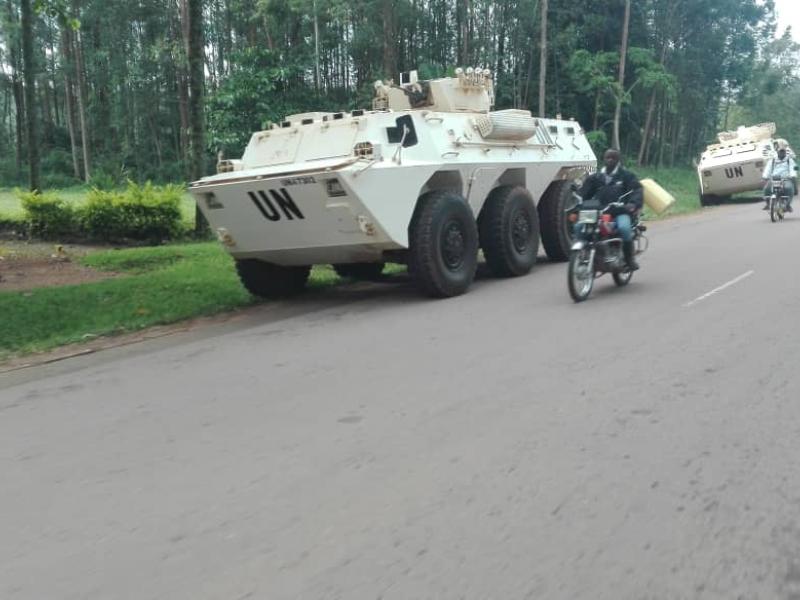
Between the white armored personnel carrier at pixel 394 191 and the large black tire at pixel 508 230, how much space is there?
2 centimetres

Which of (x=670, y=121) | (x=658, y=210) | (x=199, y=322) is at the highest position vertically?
(x=670, y=121)

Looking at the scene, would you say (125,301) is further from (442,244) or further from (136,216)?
(136,216)

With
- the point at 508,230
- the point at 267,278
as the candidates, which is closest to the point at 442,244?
the point at 508,230

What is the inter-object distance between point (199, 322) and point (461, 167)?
3.75 meters

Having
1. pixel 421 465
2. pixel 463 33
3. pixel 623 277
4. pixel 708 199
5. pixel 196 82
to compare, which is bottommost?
pixel 421 465

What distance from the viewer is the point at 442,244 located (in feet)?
32.0

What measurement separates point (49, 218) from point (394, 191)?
10.9 m

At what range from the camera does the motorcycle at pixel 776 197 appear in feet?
59.1

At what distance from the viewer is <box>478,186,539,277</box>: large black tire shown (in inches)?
433

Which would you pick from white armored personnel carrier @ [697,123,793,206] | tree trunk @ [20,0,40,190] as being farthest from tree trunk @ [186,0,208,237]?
white armored personnel carrier @ [697,123,793,206]

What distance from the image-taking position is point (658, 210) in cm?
1119

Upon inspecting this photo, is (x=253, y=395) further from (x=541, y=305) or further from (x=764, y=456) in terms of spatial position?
(x=541, y=305)

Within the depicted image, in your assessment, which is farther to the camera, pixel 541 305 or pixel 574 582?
pixel 541 305

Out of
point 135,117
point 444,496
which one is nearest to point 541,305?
point 444,496
